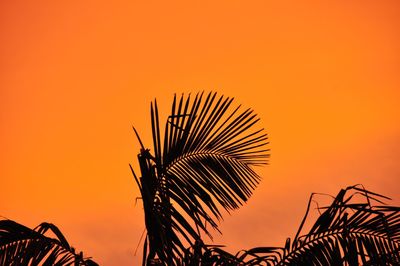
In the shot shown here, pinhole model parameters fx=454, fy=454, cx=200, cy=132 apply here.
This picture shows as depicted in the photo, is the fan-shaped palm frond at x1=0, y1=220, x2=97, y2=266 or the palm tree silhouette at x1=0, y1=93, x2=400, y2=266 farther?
the fan-shaped palm frond at x1=0, y1=220, x2=97, y2=266

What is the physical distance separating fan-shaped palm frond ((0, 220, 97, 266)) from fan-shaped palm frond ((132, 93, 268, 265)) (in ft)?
1.39

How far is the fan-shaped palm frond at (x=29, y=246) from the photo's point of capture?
2.14 m

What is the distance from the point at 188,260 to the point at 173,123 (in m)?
0.69

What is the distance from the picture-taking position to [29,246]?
215 cm

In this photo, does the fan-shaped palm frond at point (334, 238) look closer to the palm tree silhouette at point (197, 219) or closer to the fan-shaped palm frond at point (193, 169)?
the palm tree silhouette at point (197, 219)

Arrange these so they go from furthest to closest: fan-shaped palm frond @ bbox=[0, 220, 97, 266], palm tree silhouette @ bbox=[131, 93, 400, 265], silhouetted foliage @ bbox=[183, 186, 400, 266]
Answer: fan-shaped palm frond @ bbox=[0, 220, 97, 266] → silhouetted foliage @ bbox=[183, 186, 400, 266] → palm tree silhouette @ bbox=[131, 93, 400, 265]

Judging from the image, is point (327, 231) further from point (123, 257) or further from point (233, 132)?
point (123, 257)

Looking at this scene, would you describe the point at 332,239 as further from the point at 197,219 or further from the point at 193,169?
the point at 193,169

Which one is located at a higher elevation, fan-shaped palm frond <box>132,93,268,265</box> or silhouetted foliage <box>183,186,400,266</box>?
fan-shaped palm frond <box>132,93,268,265</box>

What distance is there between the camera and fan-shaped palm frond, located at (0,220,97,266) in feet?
7.01

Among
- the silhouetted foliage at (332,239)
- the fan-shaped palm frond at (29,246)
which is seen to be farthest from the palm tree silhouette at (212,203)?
the fan-shaped palm frond at (29,246)

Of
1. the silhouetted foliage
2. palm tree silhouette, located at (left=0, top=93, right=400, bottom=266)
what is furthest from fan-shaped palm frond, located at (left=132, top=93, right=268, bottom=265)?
the silhouetted foliage

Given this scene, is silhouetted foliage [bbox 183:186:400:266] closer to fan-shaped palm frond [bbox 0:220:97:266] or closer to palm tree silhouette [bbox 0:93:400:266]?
palm tree silhouette [bbox 0:93:400:266]

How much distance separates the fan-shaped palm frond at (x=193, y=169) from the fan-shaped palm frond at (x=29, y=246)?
16.7 inches
